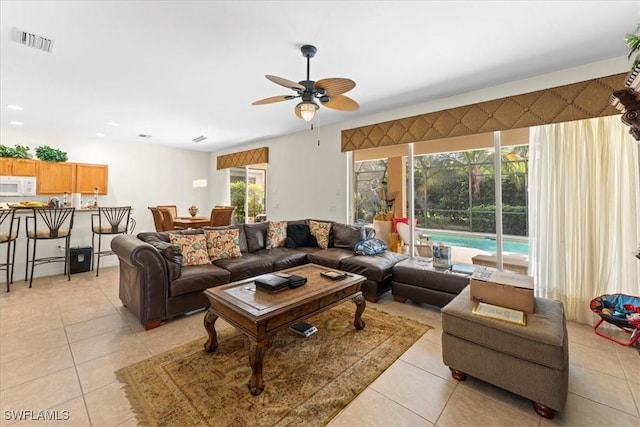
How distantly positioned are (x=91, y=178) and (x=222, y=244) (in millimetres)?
4532

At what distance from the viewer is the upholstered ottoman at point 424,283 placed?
2.95 m

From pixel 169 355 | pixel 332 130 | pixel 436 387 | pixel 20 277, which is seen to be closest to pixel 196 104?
pixel 332 130

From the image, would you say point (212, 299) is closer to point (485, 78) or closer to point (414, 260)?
point (414, 260)

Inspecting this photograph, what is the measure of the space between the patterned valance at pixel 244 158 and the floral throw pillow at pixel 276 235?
236cm

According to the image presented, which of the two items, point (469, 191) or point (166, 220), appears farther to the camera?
point (166, 220)

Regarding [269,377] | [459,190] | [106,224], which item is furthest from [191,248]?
[459,190]

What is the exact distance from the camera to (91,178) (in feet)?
19.4

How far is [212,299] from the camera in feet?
7.11

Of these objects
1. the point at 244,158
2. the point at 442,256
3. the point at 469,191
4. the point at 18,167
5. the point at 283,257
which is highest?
the point at 244,158

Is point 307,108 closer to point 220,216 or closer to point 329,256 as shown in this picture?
point 329,256

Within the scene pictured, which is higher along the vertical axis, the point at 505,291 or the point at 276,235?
the point at 276,235

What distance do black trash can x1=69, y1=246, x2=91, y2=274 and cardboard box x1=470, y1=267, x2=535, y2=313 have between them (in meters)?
5.81

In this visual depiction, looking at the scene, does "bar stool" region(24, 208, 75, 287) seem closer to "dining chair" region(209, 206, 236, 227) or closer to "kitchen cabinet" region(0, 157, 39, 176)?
"kitchen cabinet" region(0, 157, 39, 176)

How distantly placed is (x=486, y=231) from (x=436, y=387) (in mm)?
3127
